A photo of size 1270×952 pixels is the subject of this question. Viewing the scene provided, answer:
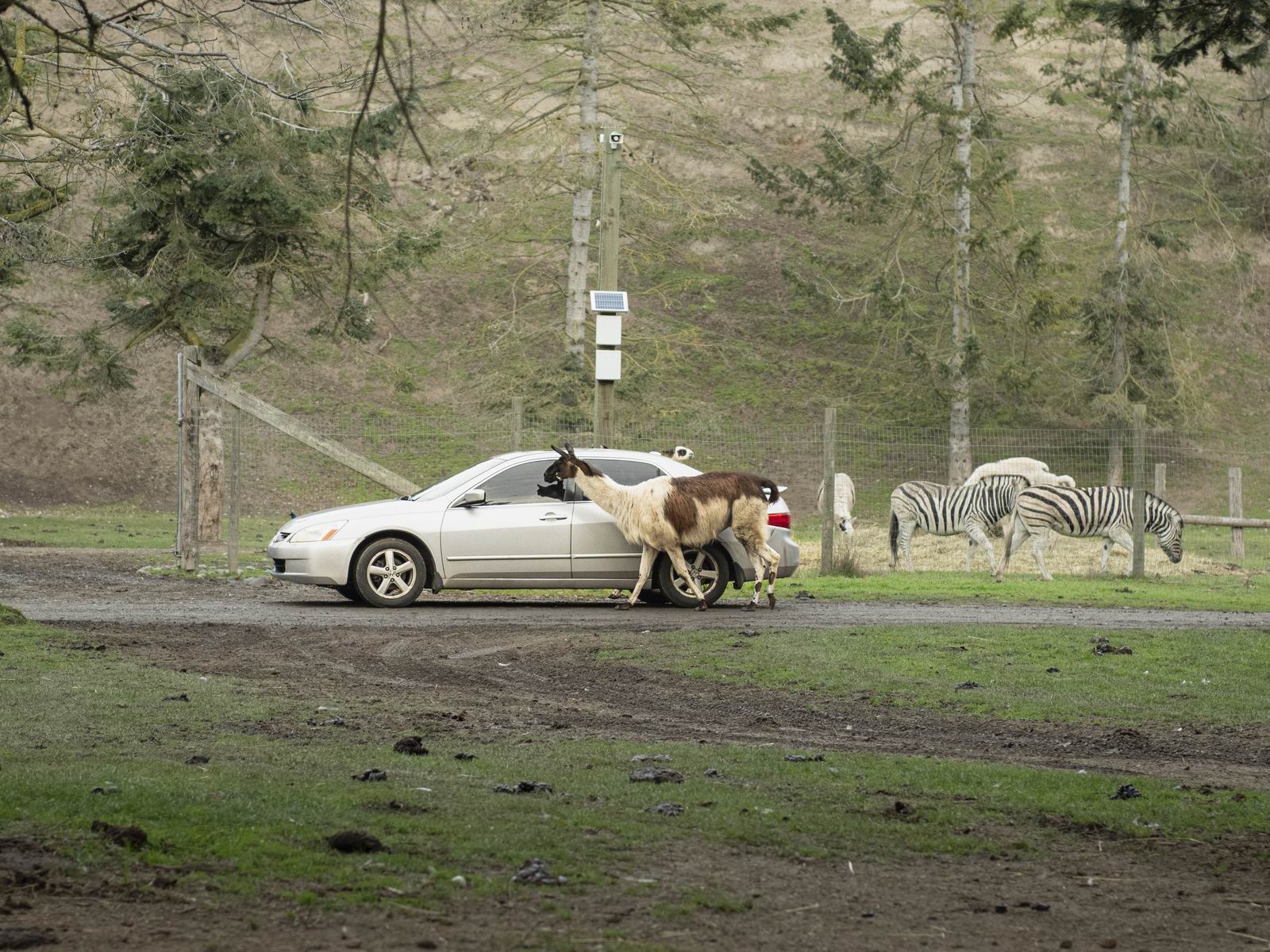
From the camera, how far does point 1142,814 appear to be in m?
7.13

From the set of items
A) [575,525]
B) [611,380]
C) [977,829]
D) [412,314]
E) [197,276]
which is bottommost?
[977,829]

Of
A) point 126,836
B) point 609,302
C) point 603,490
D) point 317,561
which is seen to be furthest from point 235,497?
point 126,836

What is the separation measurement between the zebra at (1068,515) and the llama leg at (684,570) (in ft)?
24.0

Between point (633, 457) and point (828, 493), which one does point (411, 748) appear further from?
point (828, 493)

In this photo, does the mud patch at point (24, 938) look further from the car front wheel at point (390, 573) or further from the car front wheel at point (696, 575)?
the car front wheel at point (696, 575)

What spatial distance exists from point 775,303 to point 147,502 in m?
24.0

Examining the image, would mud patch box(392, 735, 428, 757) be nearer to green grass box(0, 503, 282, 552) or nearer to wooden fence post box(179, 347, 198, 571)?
wooden fence post box(179, 347, 198, 571)

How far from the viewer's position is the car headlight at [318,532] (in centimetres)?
1683

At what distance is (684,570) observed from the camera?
17.2 m

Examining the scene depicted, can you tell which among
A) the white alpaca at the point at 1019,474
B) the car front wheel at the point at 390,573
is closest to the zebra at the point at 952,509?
the white alpaca at the point at 1019,474

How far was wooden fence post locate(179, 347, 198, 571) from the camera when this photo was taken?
2116 centimetres

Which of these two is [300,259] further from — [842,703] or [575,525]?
[842,703]

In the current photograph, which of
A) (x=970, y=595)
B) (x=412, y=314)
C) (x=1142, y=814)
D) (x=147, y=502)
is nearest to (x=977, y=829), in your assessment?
(x=1142, y=814)

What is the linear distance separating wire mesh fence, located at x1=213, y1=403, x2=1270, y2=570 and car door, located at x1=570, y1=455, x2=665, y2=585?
948 centimetres
